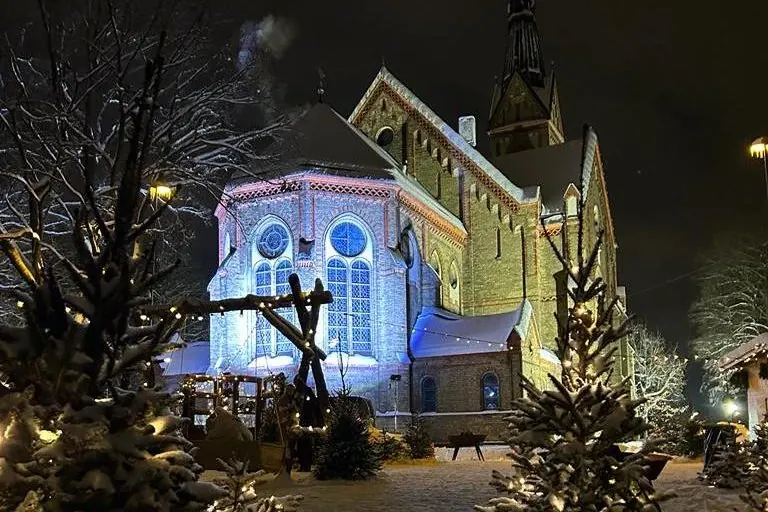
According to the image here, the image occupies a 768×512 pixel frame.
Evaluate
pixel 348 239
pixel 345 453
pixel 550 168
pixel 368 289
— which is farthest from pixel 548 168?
pixel 345 453

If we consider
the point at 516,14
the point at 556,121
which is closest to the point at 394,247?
the point at 556,121

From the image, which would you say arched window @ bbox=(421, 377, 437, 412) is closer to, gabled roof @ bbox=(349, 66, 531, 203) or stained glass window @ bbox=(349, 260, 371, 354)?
stained glass window @ bbox=(349, 260, 371, 354)

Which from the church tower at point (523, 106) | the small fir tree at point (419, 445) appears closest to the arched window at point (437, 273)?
the small fir tree at point (419, 445)

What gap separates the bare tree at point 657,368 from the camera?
52.9m

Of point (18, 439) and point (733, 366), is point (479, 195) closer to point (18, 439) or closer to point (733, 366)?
point (733, 366)

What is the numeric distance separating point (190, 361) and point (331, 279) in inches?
354

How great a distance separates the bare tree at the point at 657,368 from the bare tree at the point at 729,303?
1029 centimetres

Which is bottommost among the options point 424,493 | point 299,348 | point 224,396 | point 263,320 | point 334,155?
point 424,493

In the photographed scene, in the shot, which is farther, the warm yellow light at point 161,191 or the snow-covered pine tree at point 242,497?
the warm yellow light at point 161,191

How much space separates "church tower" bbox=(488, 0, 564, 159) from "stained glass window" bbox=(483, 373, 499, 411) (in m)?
27.0

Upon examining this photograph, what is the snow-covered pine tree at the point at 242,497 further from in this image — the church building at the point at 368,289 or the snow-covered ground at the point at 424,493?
the church building at the point at 368,289

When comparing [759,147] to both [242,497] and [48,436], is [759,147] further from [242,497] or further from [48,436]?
[48,436]

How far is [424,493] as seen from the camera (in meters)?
14.7

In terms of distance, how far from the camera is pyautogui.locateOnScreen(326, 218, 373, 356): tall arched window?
3139 cm
